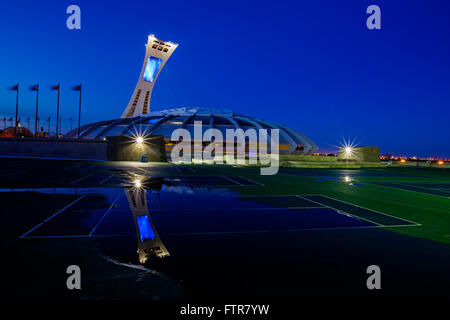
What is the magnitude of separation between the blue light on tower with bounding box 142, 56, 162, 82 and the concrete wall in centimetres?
4700

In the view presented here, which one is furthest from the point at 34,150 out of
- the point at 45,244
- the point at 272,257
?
the point at 272,257

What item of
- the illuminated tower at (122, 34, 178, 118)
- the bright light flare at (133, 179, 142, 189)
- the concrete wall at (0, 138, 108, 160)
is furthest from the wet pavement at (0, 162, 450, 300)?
the illuminated tower at (122, 34, 178, 118)

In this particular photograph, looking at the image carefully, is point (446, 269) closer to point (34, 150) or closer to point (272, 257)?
point (272, 257)

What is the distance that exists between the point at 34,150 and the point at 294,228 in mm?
48105

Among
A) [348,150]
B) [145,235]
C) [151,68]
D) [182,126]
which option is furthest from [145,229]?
[151,68]

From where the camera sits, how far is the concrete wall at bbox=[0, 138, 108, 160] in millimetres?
43000

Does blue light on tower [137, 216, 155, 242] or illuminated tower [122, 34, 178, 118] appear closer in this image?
blue light on tower [137, 216, 155, 242]

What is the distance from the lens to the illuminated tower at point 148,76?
82863mm

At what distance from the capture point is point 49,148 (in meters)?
43.0

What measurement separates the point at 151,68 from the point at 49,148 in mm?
49583

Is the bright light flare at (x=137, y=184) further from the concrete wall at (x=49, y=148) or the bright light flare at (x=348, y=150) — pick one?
the bright light flare at (x=348, y=150)

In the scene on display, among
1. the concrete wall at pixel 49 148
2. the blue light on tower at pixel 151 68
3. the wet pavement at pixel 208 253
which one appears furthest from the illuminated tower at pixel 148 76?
the wet pavement at pixel 208 253

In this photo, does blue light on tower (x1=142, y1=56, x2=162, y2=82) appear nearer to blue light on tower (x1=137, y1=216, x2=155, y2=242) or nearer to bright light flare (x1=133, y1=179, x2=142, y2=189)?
bright light flare (x1=133, y1=179, x2=142, y2=189)

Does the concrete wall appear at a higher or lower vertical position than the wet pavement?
higher
